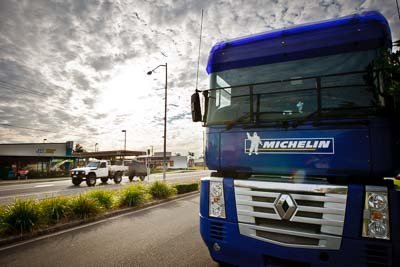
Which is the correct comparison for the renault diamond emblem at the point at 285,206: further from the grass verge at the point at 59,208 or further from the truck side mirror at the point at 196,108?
the grass verge at the point at 59,208

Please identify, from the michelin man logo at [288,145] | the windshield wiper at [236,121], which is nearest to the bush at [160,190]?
the windshield wiper at [236,121]

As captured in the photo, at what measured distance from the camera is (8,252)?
436 centimetres

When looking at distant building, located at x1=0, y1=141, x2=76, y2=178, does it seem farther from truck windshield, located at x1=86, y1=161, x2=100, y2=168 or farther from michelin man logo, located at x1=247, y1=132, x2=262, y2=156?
michelin man logo, located at x1=247, y1=132, x2=262, y2=156

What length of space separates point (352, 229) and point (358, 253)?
0.23 meters

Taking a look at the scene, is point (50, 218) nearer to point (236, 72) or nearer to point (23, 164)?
point (236, 72)

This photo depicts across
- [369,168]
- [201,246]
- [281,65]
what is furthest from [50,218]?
[369,168]

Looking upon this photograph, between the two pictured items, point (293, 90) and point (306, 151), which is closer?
point (306, 151)

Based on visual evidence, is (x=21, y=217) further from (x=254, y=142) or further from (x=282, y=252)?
(x=282, y=252)

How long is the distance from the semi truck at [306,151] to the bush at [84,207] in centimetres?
505

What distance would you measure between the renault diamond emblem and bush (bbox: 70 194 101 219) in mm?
6043

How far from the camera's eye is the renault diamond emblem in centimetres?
Answer: 257

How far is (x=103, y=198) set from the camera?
7.84 meters

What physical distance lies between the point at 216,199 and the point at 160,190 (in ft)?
26.1

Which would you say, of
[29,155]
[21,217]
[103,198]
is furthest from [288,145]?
[29,155]
